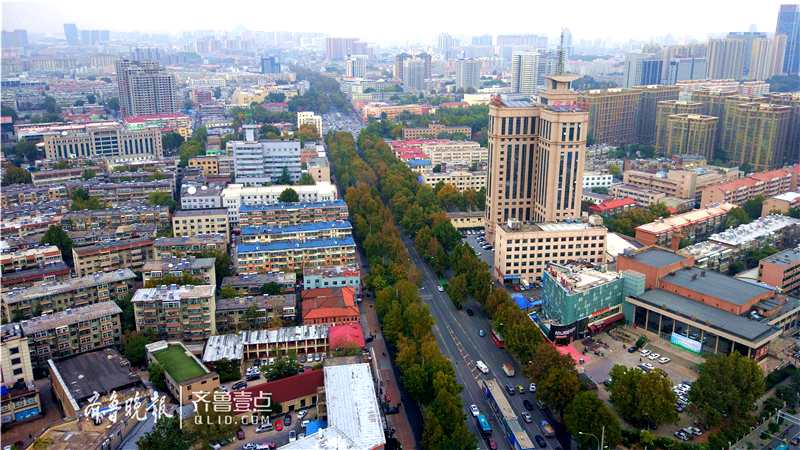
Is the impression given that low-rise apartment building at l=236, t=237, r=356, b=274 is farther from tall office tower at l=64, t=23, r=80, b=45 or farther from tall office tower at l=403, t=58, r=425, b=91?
tall office tower at l=64, t=23, r=80, b=45

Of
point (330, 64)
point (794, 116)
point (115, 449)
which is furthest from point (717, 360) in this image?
point (330, 64)

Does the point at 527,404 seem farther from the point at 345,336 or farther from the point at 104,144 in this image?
the point at 104,144

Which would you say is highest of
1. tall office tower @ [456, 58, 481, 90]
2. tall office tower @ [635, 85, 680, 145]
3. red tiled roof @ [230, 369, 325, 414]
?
tall office tower @ [456, 58, 481, 90]

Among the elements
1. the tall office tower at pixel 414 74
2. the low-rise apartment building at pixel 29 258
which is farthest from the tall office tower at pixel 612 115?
the tall office tower at pixel 414 74

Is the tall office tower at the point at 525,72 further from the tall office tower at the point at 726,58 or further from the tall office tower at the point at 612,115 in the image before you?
the tall office tower at the point at 612,115

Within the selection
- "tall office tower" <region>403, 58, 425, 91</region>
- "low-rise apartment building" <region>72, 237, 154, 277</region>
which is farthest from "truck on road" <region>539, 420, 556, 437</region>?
"tall office tower" <region>403, 58, 425, 91</region>

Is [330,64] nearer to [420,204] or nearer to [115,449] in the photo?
[420,204]

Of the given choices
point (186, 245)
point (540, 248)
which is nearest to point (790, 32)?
point (540, 248)
